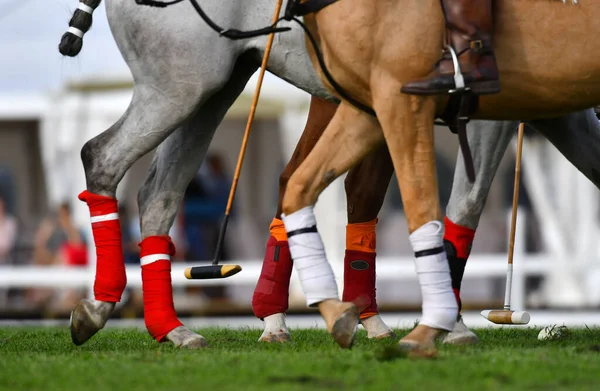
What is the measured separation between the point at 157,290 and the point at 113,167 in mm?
716

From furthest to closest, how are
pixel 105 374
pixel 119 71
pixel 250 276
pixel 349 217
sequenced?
pixel 119 71, pixel 250 276, pixel 349 217, pixel 105 374

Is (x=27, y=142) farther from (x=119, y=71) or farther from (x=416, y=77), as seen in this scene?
(x=416, y=77)

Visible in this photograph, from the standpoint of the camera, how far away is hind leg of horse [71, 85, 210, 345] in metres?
6.17

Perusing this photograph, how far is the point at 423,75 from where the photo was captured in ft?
16.9

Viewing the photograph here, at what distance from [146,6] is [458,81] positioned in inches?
77.4

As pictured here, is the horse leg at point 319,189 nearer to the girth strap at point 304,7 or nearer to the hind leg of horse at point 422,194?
the hind leg of horse at point 422,194

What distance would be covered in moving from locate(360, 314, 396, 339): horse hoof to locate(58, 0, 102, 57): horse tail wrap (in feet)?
7.58

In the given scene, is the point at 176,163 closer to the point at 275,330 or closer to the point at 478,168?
the point at 275,330

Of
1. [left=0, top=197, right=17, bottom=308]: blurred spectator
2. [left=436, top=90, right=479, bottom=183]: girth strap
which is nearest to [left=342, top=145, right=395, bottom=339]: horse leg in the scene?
[left=436, top=90, right=479, bottom=183]: girth strap

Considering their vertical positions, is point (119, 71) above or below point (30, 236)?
above

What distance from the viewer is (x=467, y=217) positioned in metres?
6.35

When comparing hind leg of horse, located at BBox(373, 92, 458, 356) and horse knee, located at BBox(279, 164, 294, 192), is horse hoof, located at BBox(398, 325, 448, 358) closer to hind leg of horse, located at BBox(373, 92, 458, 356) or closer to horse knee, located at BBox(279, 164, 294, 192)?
hind leg of horse, located at BBox(373, 92, 458, 356)

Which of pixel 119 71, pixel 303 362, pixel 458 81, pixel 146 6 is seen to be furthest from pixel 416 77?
pixel 119 71

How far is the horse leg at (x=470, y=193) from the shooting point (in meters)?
6.23
